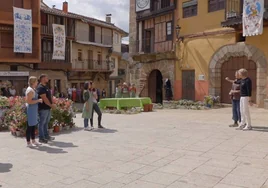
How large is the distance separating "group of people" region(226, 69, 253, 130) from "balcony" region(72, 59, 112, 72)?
80.3 ft

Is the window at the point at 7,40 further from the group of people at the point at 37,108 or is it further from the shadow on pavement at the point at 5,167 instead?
the shadow on pavement at the point at 5,167

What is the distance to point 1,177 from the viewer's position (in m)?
4.42

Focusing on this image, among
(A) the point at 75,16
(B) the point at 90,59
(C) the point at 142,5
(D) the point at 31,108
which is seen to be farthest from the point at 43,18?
(D) the point at 31,108

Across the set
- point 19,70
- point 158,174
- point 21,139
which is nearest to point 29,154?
point 21,139

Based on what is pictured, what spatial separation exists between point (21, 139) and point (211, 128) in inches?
207

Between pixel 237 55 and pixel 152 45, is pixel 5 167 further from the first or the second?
pixel 152 45

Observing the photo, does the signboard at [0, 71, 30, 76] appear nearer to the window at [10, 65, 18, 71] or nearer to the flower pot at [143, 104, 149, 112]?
the window at [10, 65, 18, 71]

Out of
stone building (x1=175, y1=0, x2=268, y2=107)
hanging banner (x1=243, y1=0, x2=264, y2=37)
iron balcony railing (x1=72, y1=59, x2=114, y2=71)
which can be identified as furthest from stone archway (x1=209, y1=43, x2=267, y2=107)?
iron balcony railing (x1=72, y1=59, x2=114, y2=71)

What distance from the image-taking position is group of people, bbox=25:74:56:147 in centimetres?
640

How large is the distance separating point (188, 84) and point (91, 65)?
18014 millimetres

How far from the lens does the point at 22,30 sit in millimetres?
24156

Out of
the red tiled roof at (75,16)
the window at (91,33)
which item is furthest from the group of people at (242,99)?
the window at (91,33)

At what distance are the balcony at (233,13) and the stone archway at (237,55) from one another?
1225 mm

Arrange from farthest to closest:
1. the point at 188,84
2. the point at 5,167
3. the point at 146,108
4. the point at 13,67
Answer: the point at 13,67
the point at 188,84
the point at 146,108
the point at 5,167
